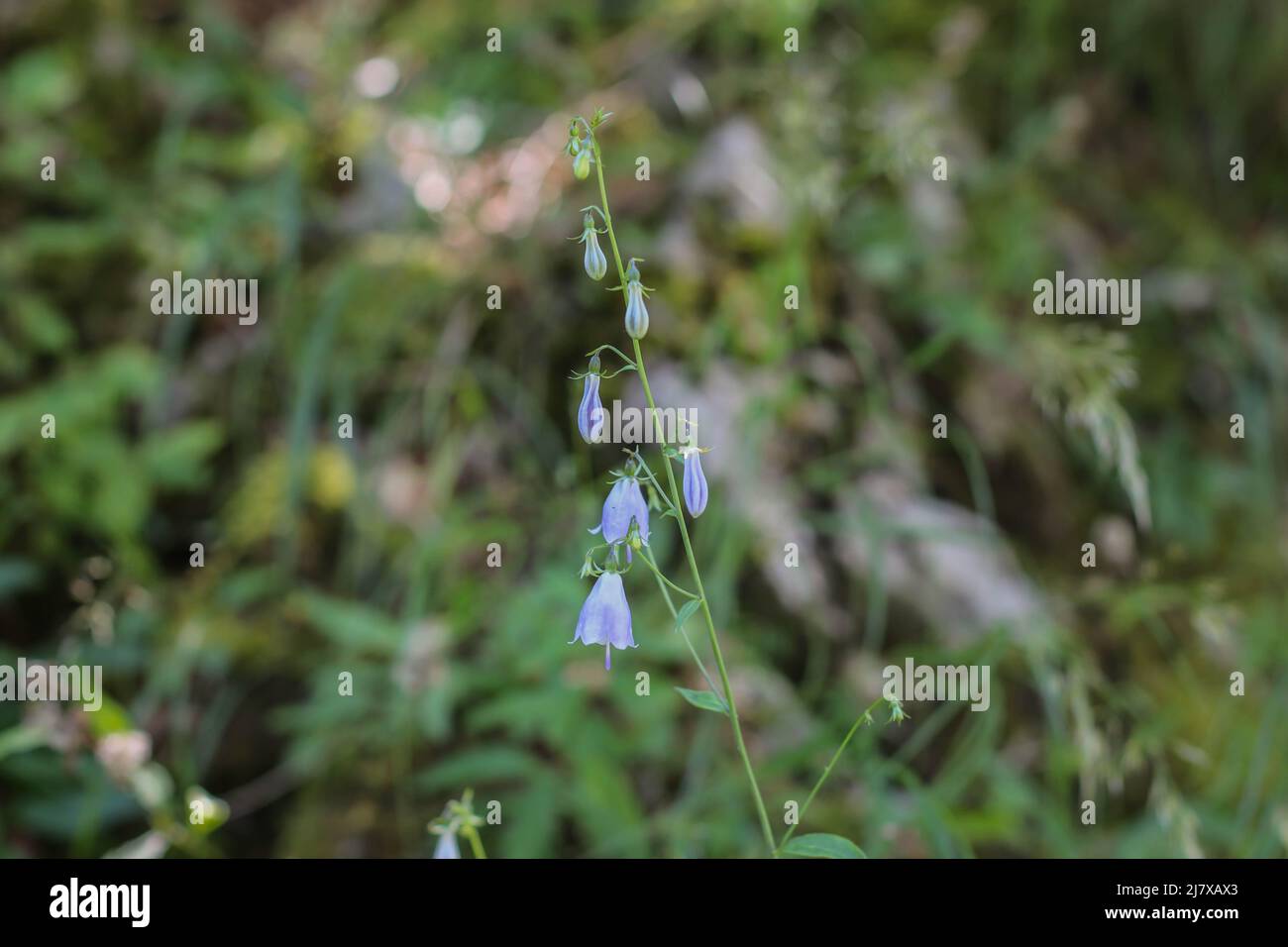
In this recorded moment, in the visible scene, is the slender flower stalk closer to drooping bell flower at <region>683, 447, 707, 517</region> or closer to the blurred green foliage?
drooping bell flower at <region>683, 447, 707, 517</region>

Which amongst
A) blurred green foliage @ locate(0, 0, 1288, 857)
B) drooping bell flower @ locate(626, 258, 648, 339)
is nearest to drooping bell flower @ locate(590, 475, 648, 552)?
drooping bell flower @ locate(626, 258, 648, 339)

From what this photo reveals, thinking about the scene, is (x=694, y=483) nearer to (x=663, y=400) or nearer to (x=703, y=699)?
(x=703, y=699)

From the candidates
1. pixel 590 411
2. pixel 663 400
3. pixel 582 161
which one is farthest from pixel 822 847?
pixel 663 400

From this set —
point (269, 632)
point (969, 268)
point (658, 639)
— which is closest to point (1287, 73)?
point (969, 268)

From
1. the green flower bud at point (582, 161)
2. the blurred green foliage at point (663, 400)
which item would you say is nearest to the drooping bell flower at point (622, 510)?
the green flower bud at point (582, 161)

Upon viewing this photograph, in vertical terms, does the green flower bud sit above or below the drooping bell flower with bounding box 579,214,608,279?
above

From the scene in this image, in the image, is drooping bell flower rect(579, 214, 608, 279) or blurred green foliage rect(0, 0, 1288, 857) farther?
blurred green foliage rect(0, 0, 1288, 857)
